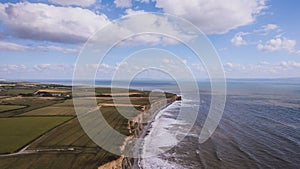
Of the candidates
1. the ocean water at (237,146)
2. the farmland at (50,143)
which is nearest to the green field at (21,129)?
the farmland at (50,143)

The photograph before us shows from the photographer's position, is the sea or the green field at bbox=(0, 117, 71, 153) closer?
the sea

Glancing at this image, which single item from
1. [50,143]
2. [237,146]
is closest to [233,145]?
[237,146]

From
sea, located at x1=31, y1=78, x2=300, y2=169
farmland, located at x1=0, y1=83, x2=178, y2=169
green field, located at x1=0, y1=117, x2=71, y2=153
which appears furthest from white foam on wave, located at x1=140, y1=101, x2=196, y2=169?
green field, located at x1=0, y1=117, x2=71, y2=153

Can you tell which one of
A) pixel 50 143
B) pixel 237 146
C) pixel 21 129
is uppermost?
pixel 21 129

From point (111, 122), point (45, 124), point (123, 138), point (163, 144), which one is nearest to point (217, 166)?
point (163, 144)

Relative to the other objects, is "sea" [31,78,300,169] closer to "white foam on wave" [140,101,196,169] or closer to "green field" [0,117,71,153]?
"white foam on wave" [140,101,196,169]

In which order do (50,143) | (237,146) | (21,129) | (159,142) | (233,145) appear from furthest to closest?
(159,142), (21,129), (233,145), (237,146), (50,143)

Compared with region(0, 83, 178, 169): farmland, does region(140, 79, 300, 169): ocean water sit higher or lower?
lower

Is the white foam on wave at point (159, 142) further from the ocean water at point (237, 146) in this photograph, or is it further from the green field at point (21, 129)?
the green field at point (21, 129)

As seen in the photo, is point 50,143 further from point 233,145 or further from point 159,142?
point 233,145
